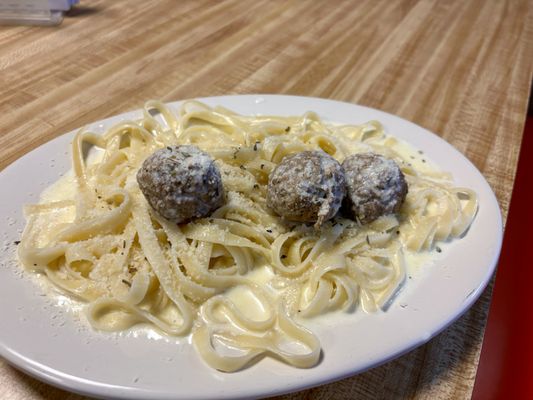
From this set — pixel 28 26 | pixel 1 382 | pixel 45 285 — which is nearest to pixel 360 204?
pixel 45 285

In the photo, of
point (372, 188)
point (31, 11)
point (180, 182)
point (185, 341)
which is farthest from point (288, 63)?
point (185, 341)

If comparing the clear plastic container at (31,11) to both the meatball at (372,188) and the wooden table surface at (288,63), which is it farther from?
the meatball at (372,188)

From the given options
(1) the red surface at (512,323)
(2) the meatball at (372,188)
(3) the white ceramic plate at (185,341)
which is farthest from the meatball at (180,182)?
(1) the red surface at (512,323)

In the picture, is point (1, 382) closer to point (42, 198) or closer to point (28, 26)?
point (42, 198)

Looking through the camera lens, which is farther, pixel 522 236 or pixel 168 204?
pixel 522 236

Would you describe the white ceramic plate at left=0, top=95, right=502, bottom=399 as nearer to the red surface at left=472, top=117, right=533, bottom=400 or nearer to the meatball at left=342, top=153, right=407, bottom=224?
the meatball at left=342, top=153, right=407, bottom=224

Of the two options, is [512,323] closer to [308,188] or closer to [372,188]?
[372,188]

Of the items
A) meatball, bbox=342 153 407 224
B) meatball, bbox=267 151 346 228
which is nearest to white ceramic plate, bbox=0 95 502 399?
meatball, bbox=342 153 407 224
